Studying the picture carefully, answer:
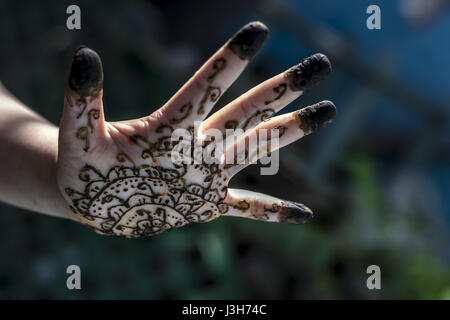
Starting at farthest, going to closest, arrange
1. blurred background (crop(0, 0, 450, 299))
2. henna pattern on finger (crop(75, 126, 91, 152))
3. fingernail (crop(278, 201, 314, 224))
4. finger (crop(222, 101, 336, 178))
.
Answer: blurred background (crop(0, 0, 450, 299))
fingernail (crop(278, 201, 314, 224))
finger (crop(222, 101, 336, 178))
henna pattern on finger (crop(75, 126, 91, 152))

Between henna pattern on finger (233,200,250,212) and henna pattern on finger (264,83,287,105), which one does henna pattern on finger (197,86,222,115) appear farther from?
henna pattern on finger (233,200,250,212)

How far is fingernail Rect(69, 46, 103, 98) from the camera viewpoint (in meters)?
0.91

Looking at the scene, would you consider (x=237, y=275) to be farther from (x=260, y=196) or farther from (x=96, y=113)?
(x=96, y=113)

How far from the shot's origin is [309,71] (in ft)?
3.41

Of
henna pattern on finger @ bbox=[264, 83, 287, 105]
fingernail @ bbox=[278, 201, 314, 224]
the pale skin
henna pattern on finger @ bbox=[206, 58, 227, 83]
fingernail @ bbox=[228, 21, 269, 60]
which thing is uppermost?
fingernail @ bbox=[228, 21, 269, 60]

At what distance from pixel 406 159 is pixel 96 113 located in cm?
301

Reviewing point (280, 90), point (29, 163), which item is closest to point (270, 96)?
point (280, 90)

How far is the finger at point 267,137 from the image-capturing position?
1124 millimetres

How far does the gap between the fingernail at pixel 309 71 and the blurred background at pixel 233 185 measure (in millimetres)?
1369

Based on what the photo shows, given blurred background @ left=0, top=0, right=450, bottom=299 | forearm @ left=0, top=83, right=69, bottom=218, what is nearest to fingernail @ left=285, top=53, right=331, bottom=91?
forearm @ left=0, top=83, right=69, bottom=218

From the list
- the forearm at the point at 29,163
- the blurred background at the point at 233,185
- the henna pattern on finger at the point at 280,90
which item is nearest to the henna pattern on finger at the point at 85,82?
the forearm at the point at 29,163

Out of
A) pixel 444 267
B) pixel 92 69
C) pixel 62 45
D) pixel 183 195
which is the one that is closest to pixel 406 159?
pixel 444 267

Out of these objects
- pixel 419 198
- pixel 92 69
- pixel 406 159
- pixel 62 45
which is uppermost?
pixel 62 45
